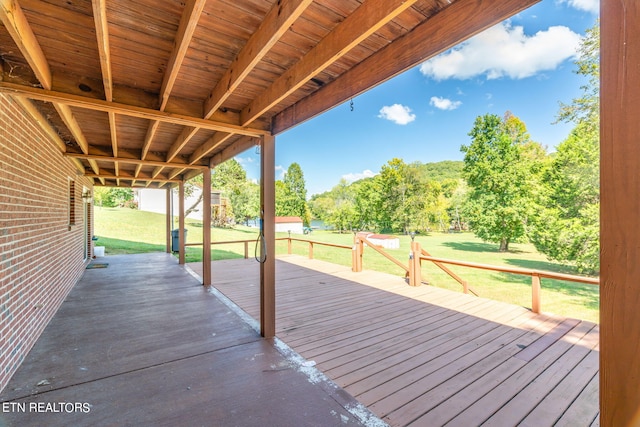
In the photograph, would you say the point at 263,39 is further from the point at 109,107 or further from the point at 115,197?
the point at 115,197

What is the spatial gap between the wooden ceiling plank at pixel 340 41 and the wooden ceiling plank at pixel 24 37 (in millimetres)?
1676

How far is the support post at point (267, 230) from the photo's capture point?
139 inches

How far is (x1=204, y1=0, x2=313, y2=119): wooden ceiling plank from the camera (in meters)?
1.53

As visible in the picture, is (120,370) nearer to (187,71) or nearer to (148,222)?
(187,71)

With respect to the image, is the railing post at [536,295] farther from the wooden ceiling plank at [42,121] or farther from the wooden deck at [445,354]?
the wooden ceiling plank at [42,121]

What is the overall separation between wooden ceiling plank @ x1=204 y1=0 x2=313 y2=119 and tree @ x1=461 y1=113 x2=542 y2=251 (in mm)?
15686

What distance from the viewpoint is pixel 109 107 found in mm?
2723

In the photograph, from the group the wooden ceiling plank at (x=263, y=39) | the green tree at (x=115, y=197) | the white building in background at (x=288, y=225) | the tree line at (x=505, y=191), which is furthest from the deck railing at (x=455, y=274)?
the green tree at (x=115, y=197)

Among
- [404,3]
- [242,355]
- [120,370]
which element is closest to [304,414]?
[242,355]

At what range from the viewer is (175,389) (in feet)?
8.04

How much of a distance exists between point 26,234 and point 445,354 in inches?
184

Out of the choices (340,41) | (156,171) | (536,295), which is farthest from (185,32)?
(156,171)

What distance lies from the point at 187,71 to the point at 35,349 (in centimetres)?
342
